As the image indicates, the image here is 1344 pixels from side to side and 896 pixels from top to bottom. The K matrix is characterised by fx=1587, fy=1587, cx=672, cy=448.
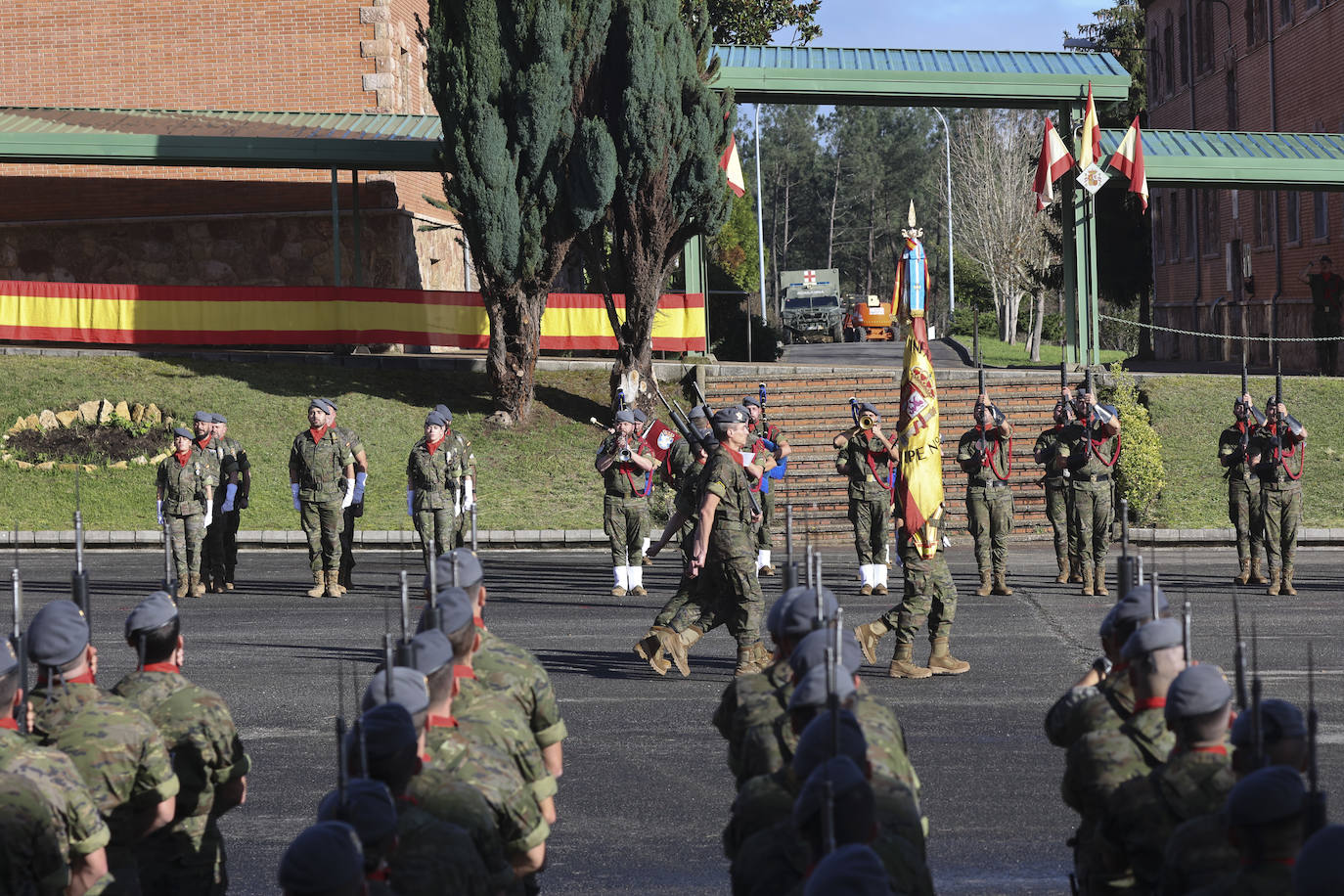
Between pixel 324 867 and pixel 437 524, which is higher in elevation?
pixel 324 867

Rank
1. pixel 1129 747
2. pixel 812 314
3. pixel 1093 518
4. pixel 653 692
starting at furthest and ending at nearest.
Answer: pixel 812 314 < pixel 1093 518 < pixel 653 692 < pixel 1129 747

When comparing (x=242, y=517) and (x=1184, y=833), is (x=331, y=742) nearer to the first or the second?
(x=1184, y=833)

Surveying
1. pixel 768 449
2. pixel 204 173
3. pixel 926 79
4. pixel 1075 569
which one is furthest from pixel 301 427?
pixel 1075 569

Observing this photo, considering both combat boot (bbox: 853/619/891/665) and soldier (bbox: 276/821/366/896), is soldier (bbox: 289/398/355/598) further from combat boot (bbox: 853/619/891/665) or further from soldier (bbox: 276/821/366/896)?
soldier (bbox: 276/821/366/896)

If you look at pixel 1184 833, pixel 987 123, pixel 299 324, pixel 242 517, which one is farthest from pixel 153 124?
pixel 987 123

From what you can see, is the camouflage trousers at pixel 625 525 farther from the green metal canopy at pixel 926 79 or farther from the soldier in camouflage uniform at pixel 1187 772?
the green metal canopy at pixel 926 79

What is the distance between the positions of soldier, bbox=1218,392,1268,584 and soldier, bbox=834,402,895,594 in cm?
371

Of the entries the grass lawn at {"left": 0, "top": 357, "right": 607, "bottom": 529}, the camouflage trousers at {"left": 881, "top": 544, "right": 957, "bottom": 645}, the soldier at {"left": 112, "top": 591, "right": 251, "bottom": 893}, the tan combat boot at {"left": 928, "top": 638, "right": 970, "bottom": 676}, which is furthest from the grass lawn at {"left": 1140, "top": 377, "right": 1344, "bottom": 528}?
the soldier at {"left": 112, "top": 591, "right": 251, "bottom": 893}

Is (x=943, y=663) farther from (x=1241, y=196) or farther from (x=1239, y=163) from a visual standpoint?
(x=1241, y=196)

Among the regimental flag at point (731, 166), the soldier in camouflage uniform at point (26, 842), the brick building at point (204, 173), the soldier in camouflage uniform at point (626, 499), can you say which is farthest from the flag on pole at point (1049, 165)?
the soldier in camouflage uniform at point (26, 842)

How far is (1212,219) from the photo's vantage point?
47094mm

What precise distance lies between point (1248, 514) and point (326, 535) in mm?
10327

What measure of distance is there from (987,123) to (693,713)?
5863cm

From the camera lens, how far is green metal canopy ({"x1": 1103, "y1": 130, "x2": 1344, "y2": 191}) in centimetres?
3070
